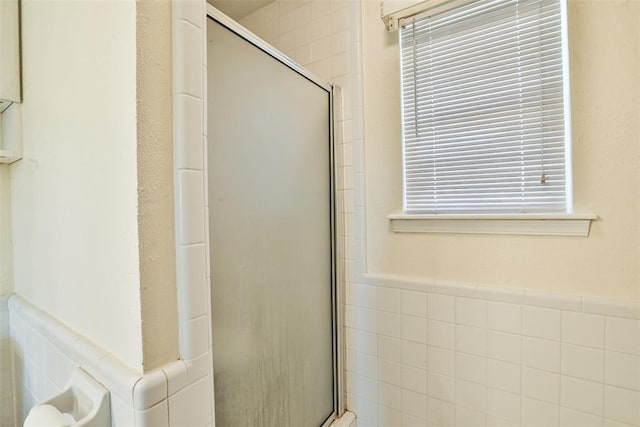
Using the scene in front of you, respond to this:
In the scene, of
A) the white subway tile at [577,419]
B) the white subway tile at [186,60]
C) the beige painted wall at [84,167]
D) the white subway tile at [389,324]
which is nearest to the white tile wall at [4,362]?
the beige painted wall at [84,167]

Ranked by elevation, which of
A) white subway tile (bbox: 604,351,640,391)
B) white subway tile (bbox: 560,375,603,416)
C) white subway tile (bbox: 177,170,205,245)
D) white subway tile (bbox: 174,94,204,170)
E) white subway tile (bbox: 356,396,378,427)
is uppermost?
white subway tile (bbox: 174,94,204,170)

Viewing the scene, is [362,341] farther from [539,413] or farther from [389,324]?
[539,413]

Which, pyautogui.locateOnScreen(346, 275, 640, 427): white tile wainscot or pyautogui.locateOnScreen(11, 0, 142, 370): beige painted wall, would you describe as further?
pyautogui.locateOnScreen(346, 275, 640, 427): white tile wainscot

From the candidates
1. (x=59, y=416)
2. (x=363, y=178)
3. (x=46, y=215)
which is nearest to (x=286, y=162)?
(x=363, y=178)

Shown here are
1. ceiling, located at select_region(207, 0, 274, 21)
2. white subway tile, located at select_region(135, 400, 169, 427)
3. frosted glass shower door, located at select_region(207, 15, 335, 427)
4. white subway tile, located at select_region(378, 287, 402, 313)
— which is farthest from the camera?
ceiling, located at select_region(207, 0, 274, 21)

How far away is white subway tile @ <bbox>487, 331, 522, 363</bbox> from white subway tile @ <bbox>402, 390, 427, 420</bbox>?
0.33 m

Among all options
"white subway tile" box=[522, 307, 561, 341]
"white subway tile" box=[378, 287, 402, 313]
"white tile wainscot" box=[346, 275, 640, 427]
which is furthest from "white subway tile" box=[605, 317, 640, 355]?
"white subway tile" box=[378, 287, 402, 313]

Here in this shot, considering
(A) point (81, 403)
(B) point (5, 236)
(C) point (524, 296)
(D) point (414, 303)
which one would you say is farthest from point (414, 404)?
(B) point (5, 236)

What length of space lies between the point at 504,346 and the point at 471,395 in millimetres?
234

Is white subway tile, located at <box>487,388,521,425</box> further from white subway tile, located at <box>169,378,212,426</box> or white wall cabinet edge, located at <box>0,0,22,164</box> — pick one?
white wall cabinet edge, located at <box>0,0,22,164</box>

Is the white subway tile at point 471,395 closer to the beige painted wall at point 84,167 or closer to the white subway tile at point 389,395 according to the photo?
the white subway tile at point 389,395

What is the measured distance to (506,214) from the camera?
1.05 m

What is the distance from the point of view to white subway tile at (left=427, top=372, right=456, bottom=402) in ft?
3.78

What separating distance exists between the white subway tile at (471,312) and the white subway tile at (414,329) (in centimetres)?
14
